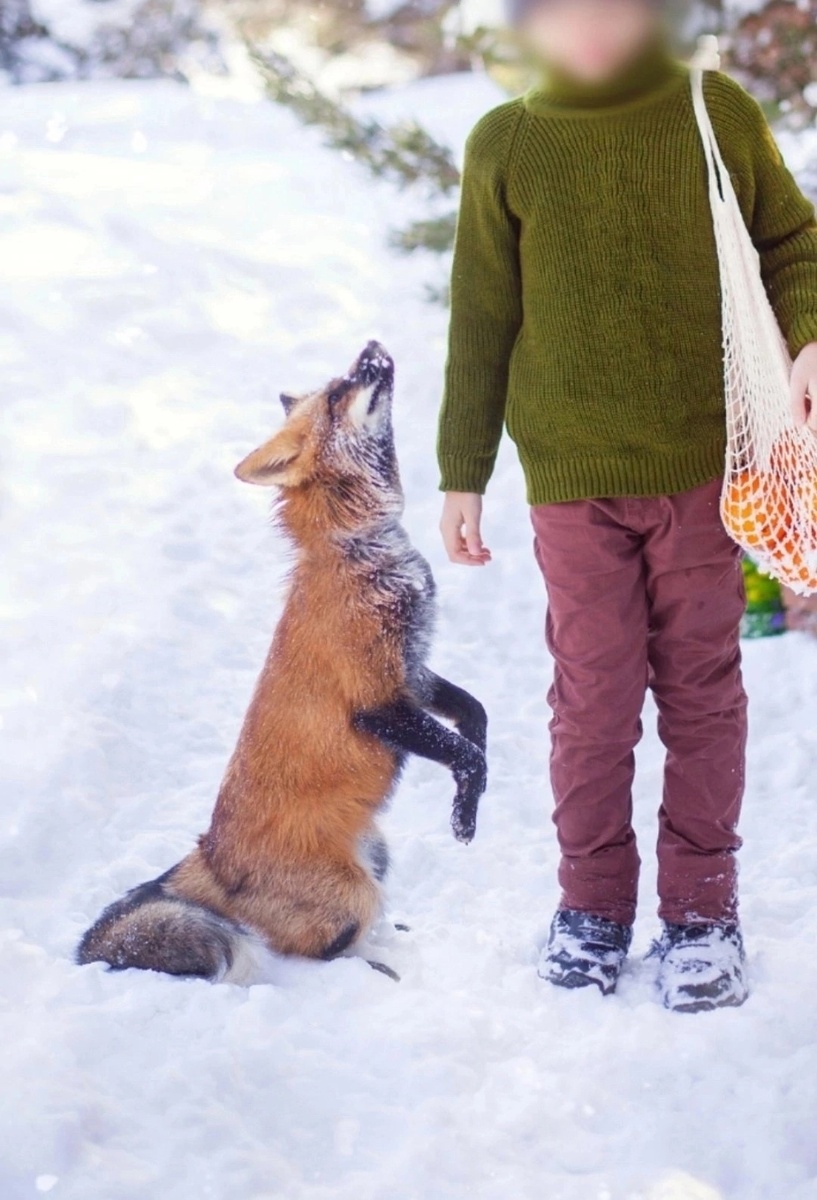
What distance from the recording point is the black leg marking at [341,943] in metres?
2.20

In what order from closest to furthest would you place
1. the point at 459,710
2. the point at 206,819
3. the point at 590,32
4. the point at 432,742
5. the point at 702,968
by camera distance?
the point at 590,32 < the point at 702,968 < the point at 432,742 < the point at 459,710 < the point at 206,819

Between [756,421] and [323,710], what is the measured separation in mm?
903

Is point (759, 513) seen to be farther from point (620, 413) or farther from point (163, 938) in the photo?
point (163, 938)

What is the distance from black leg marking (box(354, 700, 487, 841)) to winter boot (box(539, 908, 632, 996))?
0.27 m

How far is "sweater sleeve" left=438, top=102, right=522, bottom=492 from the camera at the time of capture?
6.93 feet

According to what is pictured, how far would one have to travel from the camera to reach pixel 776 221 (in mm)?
2078

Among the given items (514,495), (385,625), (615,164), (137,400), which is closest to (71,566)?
(137,400)

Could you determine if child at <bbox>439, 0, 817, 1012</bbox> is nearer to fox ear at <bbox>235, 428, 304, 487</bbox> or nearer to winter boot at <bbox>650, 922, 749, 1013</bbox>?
winter boot at <bbox>650, 922, 749, 1013</bbox>

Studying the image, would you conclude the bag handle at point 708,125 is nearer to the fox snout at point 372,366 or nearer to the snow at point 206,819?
the fox snout at point 372,366

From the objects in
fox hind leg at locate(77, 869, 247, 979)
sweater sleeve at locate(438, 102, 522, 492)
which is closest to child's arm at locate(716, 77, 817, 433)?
sweater sleeve at locate(438, 102, 522, 492)

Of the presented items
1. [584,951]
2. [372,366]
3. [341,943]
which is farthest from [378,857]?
[372,366]

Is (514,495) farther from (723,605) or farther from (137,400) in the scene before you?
(723,605)

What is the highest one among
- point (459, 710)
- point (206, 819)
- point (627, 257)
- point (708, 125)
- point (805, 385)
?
point (708, 125)

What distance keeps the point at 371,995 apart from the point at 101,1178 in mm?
599
